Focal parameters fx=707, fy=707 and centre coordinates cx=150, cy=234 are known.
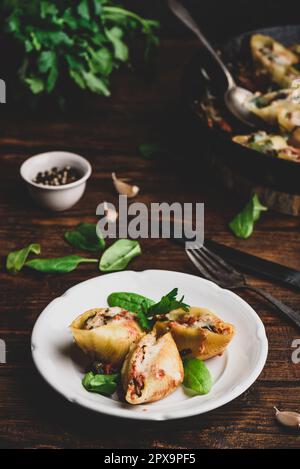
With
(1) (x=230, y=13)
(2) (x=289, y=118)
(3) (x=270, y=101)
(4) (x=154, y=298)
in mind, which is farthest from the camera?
(1) (x=230, y=13)

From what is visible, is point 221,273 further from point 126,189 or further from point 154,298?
point 126,189

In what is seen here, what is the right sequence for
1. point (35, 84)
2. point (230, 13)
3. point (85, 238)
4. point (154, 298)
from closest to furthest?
point (154, 298)
point (85, 238)
point (35, 84)
point (230, 13)

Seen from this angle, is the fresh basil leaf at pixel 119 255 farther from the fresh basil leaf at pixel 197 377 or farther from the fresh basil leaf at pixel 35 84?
the fresh basil leaf at pixel 35 84

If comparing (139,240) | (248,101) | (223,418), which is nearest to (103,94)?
(248,101)

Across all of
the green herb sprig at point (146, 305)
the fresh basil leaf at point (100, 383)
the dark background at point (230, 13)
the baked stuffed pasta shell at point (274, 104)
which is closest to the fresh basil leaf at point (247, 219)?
the baked stuffed pasta shell at point (274, 104)

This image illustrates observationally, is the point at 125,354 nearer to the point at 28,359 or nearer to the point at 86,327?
the point at 86,327


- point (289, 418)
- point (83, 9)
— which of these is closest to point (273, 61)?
point (83, 9)
